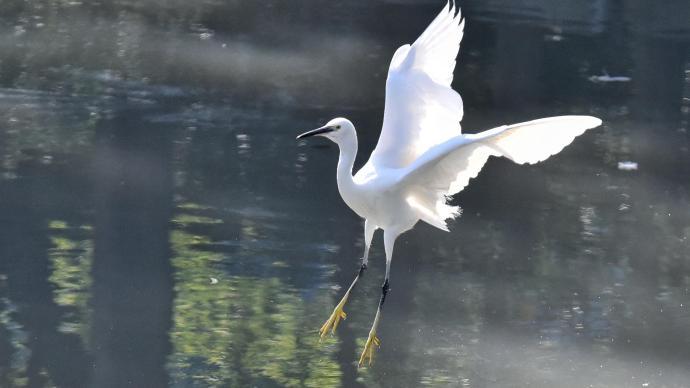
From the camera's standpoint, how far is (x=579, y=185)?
7457 mm

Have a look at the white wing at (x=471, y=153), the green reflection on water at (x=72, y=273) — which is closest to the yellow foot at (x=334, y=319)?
the white wing at (x=471, y=153)

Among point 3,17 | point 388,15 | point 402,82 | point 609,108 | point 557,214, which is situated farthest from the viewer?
point 388,15

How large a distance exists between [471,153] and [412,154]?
26.0 inches

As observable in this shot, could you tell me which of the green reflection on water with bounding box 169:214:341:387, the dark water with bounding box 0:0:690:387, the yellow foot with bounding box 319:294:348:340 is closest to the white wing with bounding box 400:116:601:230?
the yellow foot with bounding box 319:294:348:340

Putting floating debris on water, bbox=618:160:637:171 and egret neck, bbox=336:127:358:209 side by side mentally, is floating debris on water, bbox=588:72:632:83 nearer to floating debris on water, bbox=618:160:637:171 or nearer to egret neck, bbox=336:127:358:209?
floating debris on water, bbox=618:160:637:171

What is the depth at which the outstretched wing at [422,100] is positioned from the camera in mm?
5574

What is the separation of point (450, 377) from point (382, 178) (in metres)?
0.88

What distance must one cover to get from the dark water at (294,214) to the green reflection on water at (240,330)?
0.5 inches

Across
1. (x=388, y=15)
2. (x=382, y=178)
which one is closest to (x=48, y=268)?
(x=382, y=178)

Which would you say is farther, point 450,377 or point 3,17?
point 3,17

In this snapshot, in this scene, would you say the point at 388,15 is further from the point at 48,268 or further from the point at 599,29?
the point at 48,268

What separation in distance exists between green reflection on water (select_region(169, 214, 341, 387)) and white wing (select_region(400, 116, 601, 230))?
0.74m

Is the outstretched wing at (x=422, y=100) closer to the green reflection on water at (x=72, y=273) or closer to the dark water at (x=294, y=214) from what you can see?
the dark water at (x=294, y=214)

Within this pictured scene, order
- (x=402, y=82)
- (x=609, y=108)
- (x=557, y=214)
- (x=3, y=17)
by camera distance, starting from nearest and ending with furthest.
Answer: (x=402, y=82), (x=557, y=214), (x=609, y=108), (x=3, y=17)
